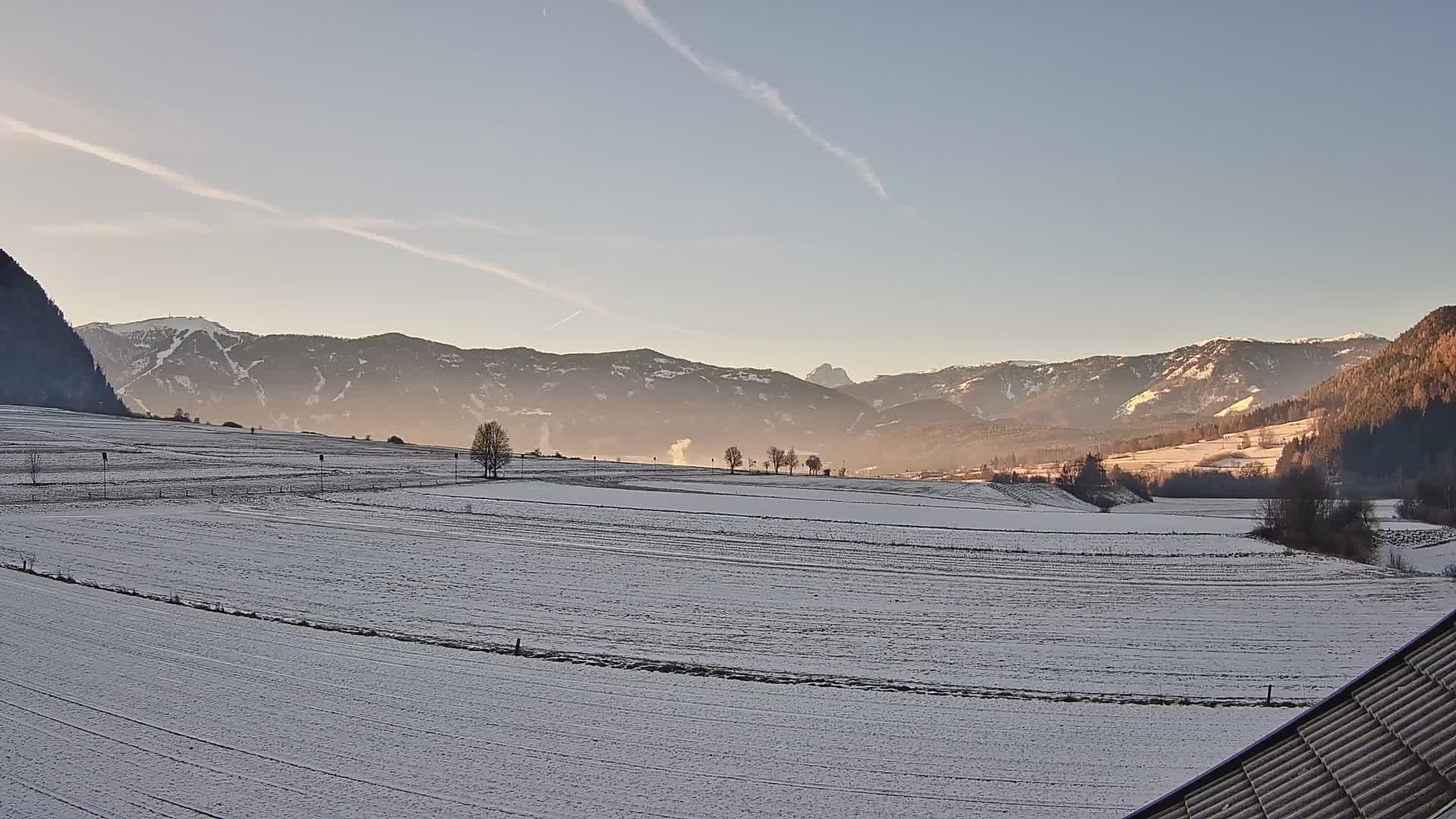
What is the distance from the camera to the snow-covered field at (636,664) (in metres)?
16.6

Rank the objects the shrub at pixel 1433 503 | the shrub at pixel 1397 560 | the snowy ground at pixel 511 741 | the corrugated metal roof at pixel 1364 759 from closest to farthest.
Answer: the corrugated metal roof at pixel 1364 759, the snowy ground at pixel 511 741, the shrub at pixel 1397 560, the shrub at pixel 1433 503

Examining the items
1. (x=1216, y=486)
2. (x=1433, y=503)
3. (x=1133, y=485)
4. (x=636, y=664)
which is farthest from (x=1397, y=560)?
(x=1216, y=486)

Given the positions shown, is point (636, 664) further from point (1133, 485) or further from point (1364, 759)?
point (1133, 485)

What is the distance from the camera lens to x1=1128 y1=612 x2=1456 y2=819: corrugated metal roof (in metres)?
7.33

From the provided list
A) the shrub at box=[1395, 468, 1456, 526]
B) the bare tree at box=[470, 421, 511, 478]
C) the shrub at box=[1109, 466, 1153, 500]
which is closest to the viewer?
the shrub at box=[1395, 468, 1456, 526]

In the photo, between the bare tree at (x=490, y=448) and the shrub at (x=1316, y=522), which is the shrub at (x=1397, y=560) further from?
the bare tree at (x=490, y=448)

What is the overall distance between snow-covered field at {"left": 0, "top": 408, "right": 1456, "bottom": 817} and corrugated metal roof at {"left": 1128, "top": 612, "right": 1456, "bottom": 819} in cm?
750

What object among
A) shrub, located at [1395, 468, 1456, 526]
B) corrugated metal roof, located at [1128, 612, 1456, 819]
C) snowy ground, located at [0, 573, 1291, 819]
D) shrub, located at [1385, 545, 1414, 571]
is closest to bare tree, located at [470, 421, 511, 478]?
snowy ground, located at [0, 573, 1291, 819]

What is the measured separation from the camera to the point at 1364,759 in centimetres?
801

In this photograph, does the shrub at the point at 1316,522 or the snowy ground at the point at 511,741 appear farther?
the shrub at the point at 1316,522

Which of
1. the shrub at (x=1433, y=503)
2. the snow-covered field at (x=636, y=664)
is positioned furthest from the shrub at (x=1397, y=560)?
the shrub at (x=1433, y=503)

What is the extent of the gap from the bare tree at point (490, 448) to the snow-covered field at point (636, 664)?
1871 inches

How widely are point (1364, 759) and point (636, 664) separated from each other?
2016 centimetres

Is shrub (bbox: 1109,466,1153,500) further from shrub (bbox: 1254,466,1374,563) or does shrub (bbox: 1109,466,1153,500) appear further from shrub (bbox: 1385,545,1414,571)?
shrub (bbox: 1385,545,1414,571)
